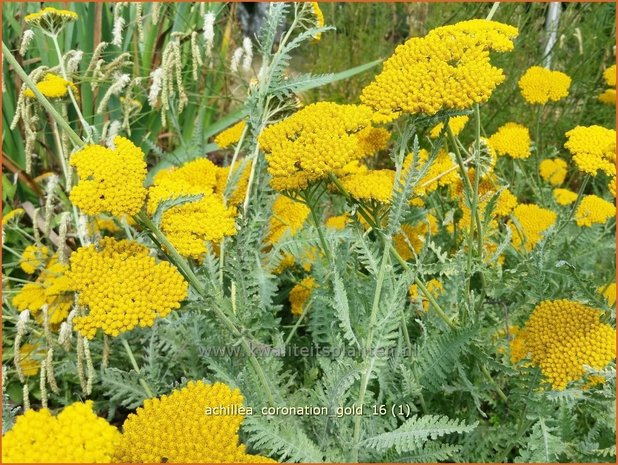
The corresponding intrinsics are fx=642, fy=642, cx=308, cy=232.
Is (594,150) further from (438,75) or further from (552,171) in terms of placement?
(552,171)

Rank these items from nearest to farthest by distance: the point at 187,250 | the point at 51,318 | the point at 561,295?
the point at 187,250 < the point at 561,295 < the point at 51,318

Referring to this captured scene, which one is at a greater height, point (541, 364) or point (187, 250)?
point (187, 250)

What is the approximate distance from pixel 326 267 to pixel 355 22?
272 centimetres

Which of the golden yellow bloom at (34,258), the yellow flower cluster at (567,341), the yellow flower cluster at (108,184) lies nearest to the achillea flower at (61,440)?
the yellow flower cluster at (108,184)

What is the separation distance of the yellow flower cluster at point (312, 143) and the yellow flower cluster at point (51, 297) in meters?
0.93

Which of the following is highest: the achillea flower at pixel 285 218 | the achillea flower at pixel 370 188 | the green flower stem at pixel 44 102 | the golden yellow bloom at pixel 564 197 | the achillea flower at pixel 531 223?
the green flower stem at pixel 44 102

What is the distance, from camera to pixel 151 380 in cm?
163

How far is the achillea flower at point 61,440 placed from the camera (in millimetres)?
922

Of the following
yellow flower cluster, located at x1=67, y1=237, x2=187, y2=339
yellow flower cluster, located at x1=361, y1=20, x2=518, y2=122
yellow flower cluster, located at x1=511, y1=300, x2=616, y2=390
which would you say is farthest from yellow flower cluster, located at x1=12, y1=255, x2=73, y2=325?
yellow flower cluster, located at x1=511, y1=300, x2=616, y2=390

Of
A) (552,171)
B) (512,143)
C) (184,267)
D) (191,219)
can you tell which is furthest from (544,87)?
(184,267)

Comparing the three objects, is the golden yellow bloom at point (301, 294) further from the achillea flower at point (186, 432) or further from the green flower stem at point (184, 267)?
the achillea flower at point (186, 432)

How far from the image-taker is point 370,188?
4.83 feet

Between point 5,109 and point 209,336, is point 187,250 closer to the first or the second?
point 209,336

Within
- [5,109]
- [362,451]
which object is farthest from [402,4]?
[362,451]
